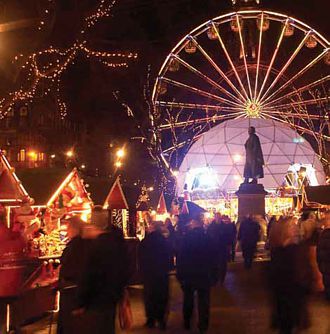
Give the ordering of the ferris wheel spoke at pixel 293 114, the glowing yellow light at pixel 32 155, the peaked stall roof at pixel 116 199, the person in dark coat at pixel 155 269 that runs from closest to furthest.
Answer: the person in dark coat at pixel 155 269 → the peaked stall roof at pixel 116 199 → the ferris wheel spoke at pixel 293 114 → the glowing yellow light at pixel 32 155

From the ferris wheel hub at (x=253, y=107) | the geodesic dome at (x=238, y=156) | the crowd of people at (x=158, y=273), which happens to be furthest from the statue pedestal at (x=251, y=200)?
the geodesic dome at (x=238, y=156)

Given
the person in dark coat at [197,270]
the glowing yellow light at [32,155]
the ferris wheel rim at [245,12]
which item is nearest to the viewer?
the person in dark coat at [197,270]

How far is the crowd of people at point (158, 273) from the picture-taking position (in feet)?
21.3

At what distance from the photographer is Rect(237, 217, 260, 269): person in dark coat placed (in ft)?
54.5

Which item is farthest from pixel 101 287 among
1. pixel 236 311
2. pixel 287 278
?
pixel 236 311

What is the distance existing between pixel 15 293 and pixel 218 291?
592 centimetres

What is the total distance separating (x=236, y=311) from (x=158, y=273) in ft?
6.30

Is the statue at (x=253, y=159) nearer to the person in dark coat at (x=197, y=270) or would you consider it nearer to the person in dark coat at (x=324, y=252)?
the person in dark coat at (x=324, y=252)

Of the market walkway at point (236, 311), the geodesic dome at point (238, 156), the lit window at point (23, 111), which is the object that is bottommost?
the market walkway at point (236, 311)

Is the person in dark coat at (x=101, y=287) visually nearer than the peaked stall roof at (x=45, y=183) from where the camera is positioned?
Yes

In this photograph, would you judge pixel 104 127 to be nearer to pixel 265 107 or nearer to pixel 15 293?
pixel 265 107

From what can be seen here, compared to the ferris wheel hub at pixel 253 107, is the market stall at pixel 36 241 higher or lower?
lower

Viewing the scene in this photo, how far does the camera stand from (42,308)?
402 inches

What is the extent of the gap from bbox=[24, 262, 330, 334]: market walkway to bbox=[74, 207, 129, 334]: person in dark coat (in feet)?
10.5
